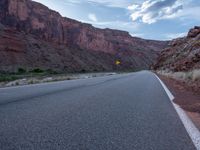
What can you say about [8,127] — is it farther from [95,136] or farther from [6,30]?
[6,30]

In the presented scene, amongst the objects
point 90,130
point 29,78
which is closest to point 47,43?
point 29,78

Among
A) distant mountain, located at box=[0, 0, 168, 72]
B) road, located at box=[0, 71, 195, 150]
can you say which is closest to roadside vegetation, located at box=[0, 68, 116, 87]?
distant mountain, located at box=[0, 0, 168, 72]

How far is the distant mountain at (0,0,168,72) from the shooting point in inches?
2591

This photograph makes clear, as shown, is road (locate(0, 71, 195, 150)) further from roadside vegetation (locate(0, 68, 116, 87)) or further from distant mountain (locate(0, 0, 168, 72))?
distant mountain (locate(0, 0, 168, 72))

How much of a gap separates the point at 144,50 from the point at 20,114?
590ft

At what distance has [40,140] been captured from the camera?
175 inches

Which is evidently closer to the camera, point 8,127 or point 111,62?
point 8,127

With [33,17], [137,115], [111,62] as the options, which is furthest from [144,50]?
[137,115]

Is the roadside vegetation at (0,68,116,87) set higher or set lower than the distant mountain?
lower

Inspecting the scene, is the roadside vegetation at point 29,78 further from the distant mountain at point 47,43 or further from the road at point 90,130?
the road at point 90,130

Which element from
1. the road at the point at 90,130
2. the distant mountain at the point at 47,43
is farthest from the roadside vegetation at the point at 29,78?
the road at the point at 90,130

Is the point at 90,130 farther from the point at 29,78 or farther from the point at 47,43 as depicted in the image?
the point at 47,43

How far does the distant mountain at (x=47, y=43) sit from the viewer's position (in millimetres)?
65812

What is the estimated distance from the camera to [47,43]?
84438 mm
